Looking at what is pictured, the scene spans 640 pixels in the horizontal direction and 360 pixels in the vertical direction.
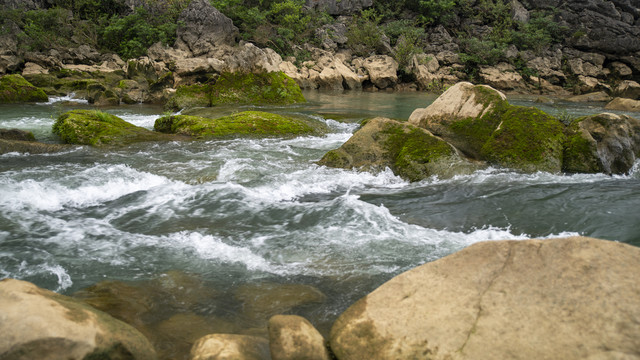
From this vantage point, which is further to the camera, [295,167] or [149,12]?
[149,12]

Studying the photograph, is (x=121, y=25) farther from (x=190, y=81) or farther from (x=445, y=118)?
(x=445, y=118)

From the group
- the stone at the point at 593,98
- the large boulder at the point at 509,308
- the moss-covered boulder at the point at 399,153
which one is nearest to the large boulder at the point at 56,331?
the large boulder at the point at 509,308

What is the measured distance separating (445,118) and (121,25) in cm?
3439

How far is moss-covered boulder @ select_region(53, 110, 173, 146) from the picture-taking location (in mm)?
10530

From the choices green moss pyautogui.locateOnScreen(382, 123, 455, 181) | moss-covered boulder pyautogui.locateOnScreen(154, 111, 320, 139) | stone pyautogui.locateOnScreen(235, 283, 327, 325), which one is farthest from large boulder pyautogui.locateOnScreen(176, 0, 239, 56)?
stone pyautogui.locateOnScreen(235, 283, 327, 325)

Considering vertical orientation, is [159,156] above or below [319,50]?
below

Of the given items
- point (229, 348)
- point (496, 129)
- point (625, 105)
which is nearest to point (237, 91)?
point (496, 129)

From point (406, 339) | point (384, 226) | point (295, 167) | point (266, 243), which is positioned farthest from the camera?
point (295, 167)

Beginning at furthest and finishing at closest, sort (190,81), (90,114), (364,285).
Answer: (190,81) < (90,114) < (364,285)

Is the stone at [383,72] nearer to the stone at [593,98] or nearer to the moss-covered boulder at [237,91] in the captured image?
the stone at [593,98]

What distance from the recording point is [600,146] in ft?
28.5

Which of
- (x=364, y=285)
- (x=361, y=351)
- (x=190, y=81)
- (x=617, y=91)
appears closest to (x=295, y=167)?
(x=364, y=285)

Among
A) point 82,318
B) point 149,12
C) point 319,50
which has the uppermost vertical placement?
point 149,12

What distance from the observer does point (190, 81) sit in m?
20.2
